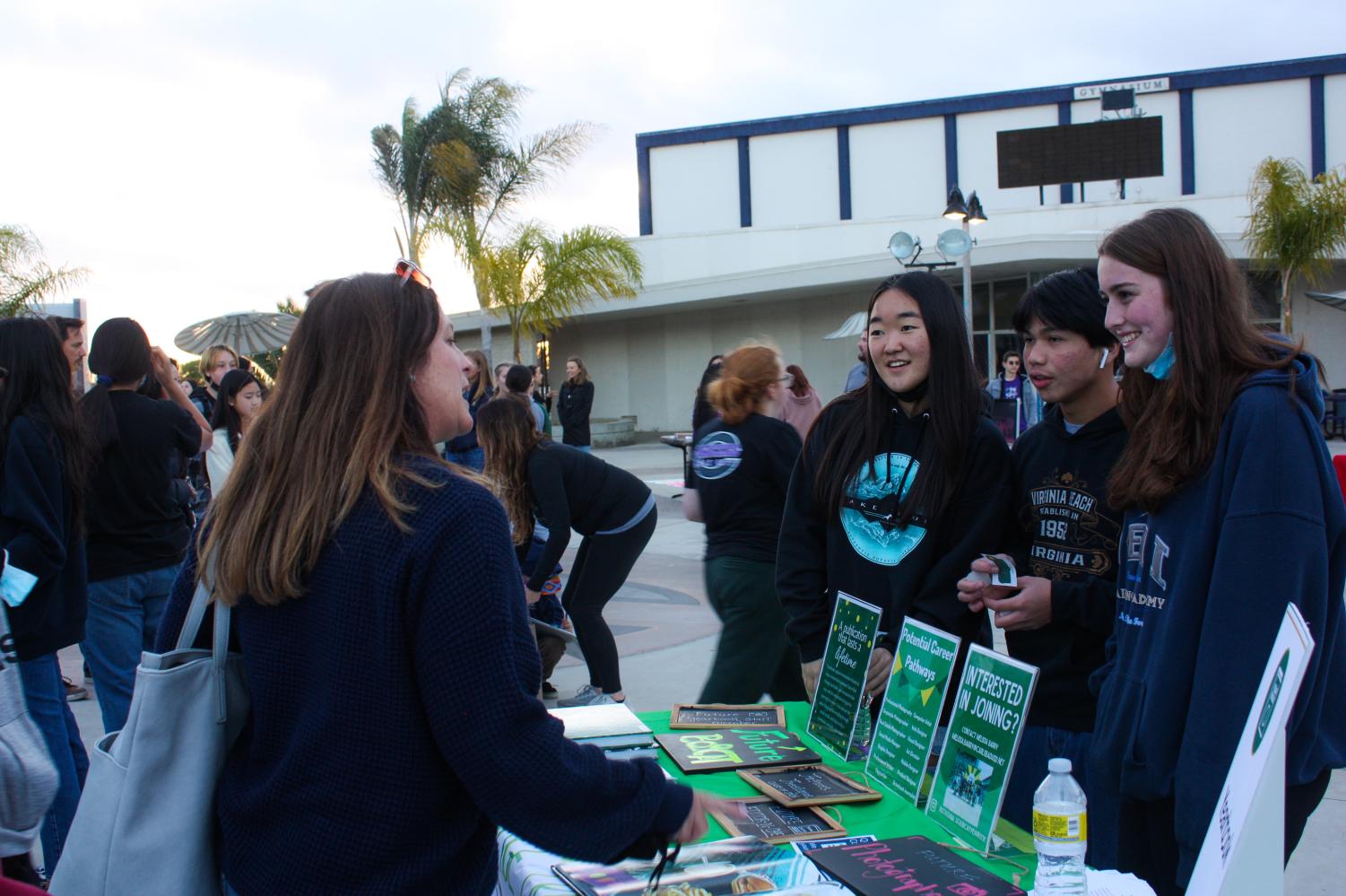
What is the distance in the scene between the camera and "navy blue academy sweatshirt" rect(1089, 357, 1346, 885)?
172 cm

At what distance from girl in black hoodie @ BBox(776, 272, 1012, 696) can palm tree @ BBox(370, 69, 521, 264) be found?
2011 centimetres

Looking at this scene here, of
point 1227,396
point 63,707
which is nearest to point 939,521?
point 1227,396

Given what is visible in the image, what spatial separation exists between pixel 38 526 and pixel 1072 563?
3.16 m

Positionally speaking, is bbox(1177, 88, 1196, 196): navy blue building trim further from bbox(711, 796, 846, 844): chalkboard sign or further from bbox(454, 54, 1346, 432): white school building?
bbox(711, 796, 846, 844): chalkboard sign

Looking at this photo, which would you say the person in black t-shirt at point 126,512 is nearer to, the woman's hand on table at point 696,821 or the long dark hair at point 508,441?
the long dark hair at point 508,441

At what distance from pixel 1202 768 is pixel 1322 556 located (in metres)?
0.42

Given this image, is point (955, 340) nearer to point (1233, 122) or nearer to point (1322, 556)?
point (1322, 556)

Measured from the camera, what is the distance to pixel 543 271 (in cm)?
2223

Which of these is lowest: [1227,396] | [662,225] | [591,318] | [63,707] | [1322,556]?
[63,707]

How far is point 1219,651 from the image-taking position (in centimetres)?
175

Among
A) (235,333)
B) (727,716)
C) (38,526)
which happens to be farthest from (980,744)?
(235,333)

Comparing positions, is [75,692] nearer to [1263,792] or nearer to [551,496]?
[551,496]

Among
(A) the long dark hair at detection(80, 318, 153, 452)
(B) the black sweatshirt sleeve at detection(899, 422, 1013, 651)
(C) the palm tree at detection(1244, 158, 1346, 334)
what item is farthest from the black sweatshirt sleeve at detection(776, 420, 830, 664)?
(C) the palm tree at detection(1244, 158, 1346, 334)

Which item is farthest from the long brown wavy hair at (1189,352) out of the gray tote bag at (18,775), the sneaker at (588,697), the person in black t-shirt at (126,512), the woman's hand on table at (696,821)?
the person in black t-shirt at (126,512)
